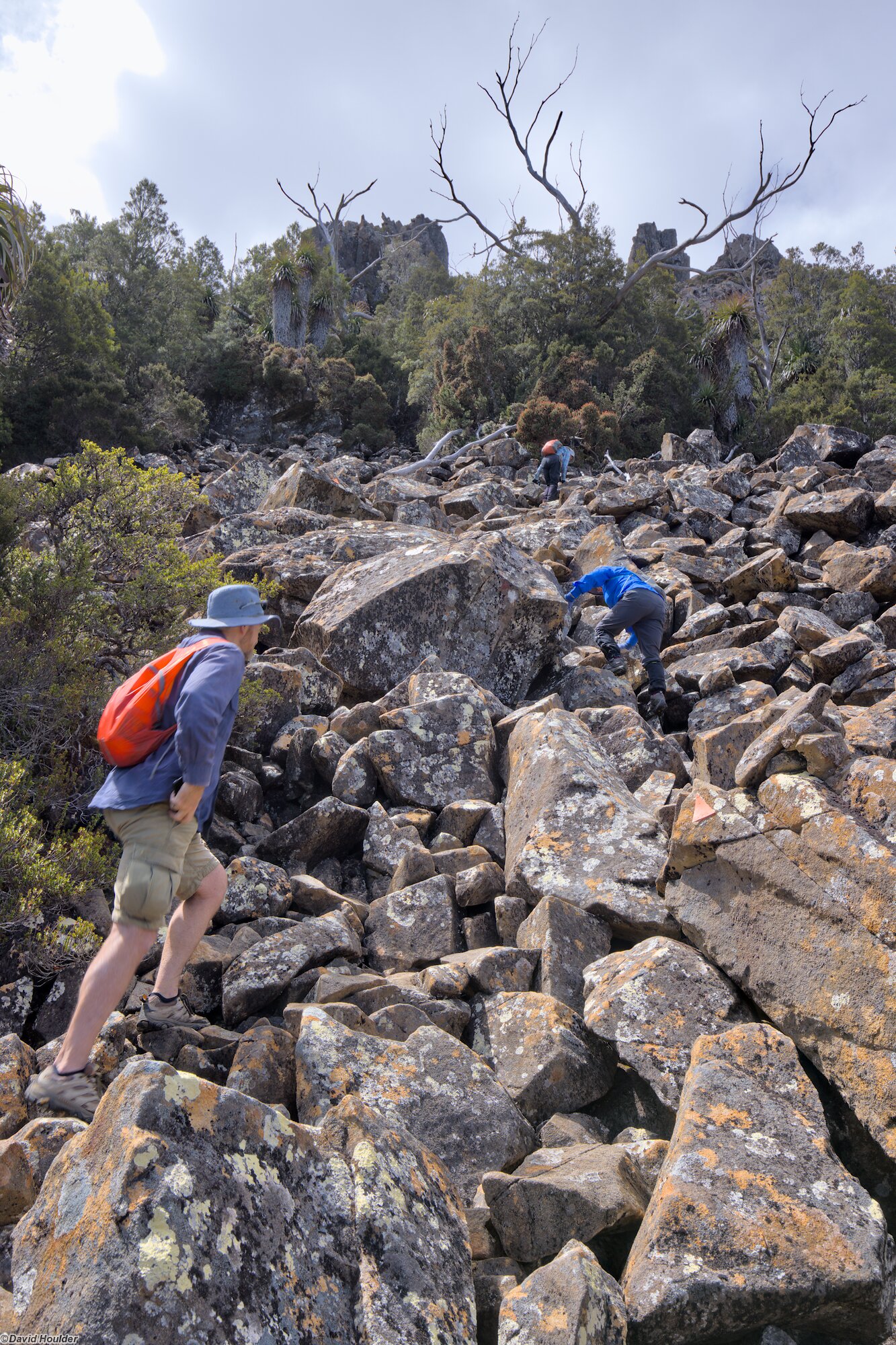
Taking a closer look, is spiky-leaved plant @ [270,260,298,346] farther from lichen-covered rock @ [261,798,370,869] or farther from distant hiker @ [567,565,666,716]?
lichen-covered rock @ [261,798,370,869]

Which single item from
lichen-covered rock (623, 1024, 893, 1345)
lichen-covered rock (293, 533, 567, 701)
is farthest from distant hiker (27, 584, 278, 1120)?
lichen-covered rock (293, 533, 567, 701)

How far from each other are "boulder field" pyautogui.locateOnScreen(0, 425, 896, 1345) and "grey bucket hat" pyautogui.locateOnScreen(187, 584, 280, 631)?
1.55 metres

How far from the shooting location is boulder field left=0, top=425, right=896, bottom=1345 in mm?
2348

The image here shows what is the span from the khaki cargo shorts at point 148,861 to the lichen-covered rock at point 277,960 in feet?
2.37

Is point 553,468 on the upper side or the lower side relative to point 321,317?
lower

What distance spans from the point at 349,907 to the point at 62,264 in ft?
76.3

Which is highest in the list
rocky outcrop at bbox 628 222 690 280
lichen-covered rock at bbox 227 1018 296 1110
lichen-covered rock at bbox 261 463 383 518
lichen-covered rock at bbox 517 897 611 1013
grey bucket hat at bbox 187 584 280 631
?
rocky outcrop at bbox 628 222 690 280

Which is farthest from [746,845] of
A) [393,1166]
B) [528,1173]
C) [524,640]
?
[524,640]

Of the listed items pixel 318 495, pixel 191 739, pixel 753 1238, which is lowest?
pixel 753 1238

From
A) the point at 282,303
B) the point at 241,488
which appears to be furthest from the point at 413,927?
the point at 282,303

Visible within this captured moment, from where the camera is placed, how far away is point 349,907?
15.7ft

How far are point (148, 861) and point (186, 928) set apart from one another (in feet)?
1.67

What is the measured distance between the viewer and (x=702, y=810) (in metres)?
4.43

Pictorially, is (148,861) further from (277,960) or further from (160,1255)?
(160,1255)
